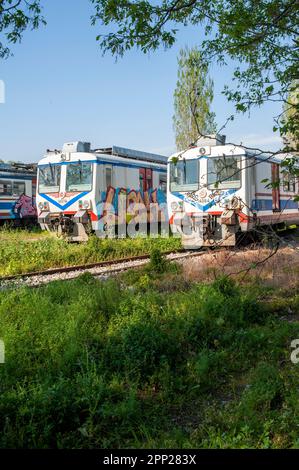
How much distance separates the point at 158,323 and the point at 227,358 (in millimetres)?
1129

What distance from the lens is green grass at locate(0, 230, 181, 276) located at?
11479mm

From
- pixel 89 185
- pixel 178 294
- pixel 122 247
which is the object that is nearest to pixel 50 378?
pixel 178 294

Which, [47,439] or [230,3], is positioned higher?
[230,3]

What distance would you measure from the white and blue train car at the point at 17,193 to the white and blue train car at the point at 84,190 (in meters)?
6.39

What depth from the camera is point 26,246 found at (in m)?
13.5

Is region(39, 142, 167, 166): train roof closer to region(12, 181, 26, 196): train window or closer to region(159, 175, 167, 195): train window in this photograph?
region(159, 175, 167, 195): train window

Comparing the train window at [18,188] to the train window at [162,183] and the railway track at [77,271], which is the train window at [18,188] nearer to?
the train window at [162,183]

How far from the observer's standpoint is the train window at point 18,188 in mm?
22641

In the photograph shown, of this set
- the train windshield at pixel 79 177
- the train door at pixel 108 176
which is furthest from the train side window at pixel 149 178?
the train windshield at pixel 79 177

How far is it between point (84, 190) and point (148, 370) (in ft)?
36.2

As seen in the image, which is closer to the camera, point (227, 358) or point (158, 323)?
point (227, 358)

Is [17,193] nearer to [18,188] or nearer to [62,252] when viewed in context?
[18,188]
